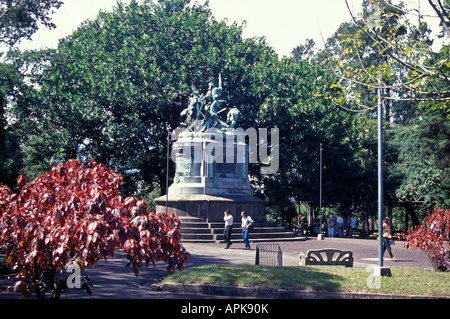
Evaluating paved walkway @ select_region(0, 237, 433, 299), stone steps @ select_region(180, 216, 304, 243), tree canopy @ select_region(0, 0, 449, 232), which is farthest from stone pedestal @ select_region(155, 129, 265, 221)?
tree canopy @ select_region(0, 0, 449, 232)

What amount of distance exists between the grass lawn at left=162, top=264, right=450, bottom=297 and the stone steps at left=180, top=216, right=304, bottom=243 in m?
11.1

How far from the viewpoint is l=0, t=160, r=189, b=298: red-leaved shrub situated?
242 inches

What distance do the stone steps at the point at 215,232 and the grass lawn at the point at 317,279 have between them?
11149 millimetres

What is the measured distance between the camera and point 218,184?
90.1ft

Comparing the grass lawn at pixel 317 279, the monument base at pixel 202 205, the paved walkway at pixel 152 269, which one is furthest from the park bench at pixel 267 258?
the monument base at pixel 202 205

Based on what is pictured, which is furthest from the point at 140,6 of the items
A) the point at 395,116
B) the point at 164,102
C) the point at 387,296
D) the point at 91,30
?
the point at 395,116

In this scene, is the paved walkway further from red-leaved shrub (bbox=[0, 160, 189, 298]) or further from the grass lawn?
red-leaved shrub (bbox=[0, 160, 189, 298])

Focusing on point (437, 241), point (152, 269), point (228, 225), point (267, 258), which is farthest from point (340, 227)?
point (152, 269)

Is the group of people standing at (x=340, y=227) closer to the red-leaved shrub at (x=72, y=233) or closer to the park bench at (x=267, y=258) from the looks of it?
the park bench at (x=267, y=258)

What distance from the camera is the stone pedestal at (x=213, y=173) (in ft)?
86.7

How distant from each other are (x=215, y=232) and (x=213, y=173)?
4468 mm

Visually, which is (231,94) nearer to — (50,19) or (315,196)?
(315,196)

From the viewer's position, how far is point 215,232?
24141 mm

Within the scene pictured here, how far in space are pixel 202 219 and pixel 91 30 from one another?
19.2 meters
